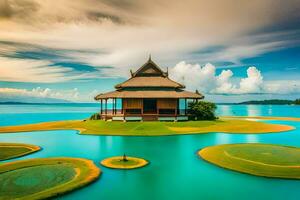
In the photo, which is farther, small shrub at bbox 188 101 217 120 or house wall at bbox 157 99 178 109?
small shrub at bbox 188 101 217 120

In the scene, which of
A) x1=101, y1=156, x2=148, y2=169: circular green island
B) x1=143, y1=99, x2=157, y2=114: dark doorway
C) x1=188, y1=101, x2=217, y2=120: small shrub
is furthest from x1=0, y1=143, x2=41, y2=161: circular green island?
x1=188, y1=101, x2=217, y2=120: small shrub

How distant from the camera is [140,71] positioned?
5719 cm

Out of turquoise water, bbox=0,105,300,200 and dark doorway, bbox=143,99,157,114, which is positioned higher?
dark doorway, bbox=143,99,157,114

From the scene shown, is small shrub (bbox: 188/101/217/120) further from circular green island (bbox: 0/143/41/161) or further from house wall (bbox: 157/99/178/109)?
circular green island (bbox: 0/143/41/161)

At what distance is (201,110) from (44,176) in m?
37.5

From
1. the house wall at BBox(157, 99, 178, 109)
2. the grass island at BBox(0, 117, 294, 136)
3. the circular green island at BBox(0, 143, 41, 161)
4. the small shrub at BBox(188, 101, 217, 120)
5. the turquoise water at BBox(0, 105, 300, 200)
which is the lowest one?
the turquoise water at BBox(0, 105, 300, 200)

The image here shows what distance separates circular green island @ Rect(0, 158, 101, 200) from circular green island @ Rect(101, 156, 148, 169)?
1265mm

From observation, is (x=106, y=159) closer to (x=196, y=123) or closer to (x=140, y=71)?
(x=196, y=123)

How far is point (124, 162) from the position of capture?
75.6 ft

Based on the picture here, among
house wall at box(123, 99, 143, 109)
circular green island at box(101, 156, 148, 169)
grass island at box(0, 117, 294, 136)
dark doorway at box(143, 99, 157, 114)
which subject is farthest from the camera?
dark doorway at box(143, 99, 157, 114)

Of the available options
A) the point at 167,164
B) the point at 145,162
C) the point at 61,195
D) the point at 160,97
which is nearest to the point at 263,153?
the point at 167,164

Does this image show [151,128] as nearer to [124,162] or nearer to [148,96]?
[148,96]

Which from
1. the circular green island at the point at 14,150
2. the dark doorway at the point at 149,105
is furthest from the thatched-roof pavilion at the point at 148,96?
the circular green island at the point at 14,150

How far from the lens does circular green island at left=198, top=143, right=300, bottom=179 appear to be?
65.3 feet
